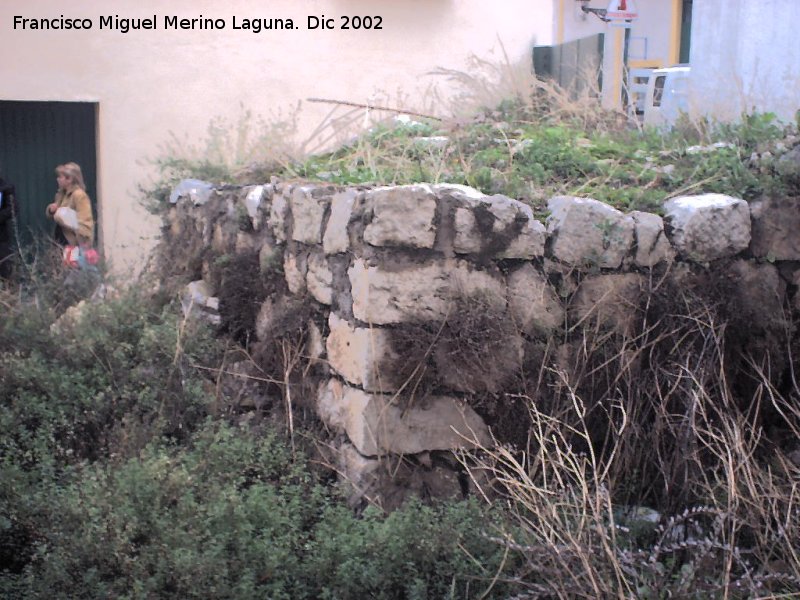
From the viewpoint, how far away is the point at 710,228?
3750 mm

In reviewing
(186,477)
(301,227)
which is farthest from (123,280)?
(186,477)

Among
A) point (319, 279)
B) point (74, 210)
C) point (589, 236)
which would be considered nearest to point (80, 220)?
point (74, 210)

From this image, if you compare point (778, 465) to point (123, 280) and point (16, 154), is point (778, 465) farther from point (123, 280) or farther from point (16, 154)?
point (16, 154)

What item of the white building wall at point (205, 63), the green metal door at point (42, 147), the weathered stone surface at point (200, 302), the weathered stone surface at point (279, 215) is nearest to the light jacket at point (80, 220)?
the white building wall at point (205, 63)

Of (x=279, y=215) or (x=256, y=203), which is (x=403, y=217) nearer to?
(x=279, y=215)

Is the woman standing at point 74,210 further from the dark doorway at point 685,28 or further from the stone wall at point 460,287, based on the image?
the dark doorway at point 685,28

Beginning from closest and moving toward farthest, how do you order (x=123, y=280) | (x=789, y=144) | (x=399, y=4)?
1. (x=789, y=144)
2. (x=123, y=280)
3. (x=399, y=4)

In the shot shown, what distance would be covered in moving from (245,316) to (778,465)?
8.19 ft

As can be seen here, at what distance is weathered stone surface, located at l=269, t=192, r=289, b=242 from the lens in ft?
14.9

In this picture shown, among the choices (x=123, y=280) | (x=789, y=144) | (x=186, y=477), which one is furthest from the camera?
(x=123, y=280)

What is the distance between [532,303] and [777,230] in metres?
1.03

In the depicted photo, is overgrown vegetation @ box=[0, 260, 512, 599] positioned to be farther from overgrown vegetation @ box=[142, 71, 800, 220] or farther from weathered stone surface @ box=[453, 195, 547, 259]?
overgrown vegetation @ box=[142, 71, 800, 220]

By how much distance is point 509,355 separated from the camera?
355cm

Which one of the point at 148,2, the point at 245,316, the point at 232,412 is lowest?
the point at 232,412
